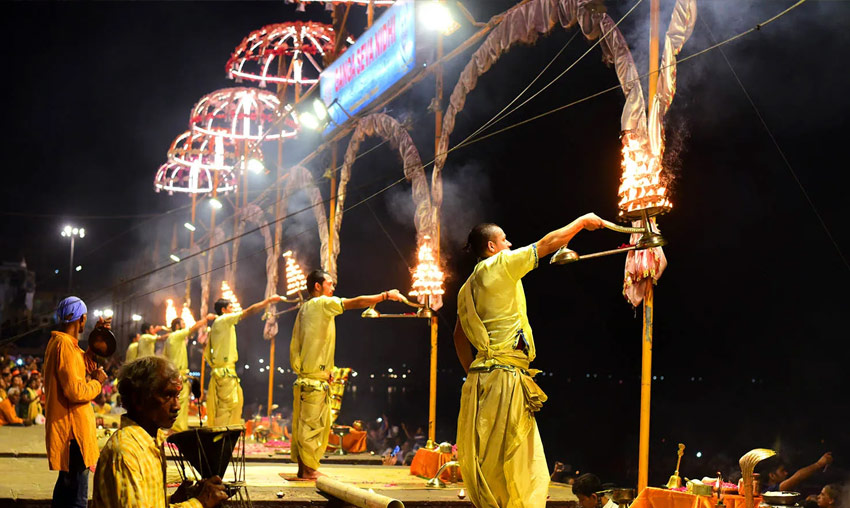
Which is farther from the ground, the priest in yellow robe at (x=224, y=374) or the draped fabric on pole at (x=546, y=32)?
the draped fabric on pole at (x=546, y=32)

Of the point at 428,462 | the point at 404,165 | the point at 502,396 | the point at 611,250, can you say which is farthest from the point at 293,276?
the point at 611,250

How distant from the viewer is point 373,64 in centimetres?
1595

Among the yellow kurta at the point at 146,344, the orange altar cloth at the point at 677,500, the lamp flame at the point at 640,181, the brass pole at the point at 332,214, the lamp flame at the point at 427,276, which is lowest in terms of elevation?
the orange altar cloth at the point at 677,500

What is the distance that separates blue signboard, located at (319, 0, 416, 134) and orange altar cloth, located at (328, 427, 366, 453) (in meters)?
6.14

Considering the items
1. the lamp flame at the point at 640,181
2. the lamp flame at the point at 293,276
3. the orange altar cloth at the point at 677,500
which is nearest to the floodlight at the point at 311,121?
the lamp flame at the point at 293,276

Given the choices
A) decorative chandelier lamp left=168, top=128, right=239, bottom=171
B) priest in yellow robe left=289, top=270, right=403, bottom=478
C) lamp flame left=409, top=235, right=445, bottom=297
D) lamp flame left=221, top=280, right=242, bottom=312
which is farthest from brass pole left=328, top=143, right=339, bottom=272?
decorative chandelier lamp left=168, top=128, right=239, bottom=171

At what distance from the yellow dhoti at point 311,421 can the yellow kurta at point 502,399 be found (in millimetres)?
3757

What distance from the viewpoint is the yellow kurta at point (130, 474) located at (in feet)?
10.5

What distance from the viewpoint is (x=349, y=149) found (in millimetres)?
16578

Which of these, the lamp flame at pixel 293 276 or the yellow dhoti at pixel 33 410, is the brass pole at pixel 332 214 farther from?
the yellow dhoti at pixel 33 410

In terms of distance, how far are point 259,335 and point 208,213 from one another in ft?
66.2

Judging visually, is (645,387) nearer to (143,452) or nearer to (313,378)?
(313,378)

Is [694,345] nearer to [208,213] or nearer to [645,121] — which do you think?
[208,213]

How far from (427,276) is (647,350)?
486 centimetres
